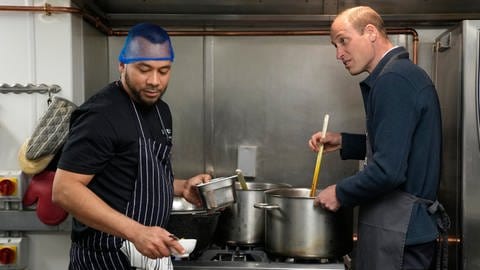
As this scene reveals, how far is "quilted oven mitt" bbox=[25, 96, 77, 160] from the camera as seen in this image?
1.44 m

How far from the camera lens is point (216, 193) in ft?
4.60

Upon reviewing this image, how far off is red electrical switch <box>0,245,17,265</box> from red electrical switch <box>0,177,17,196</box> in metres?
0.19

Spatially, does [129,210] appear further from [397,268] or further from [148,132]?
[397,268]

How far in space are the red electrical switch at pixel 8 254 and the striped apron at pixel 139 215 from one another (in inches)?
15.8

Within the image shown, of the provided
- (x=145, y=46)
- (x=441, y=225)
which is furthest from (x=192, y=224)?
(x=441, y=225)

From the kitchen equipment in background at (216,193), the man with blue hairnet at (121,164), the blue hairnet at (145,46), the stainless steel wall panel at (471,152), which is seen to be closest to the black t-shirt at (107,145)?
the man with blue hairnet at (121,164)

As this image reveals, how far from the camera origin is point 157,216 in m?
1.22

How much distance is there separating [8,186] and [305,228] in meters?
0.94

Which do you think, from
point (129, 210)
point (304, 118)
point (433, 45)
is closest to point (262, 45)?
point (304, 118)

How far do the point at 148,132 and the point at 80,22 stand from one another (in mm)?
673

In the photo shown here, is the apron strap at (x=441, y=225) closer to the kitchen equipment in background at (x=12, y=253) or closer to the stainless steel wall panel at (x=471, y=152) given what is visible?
the stainless steel wall panel at (x=471, y=152)

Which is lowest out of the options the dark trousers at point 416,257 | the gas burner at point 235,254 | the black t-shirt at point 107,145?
the gas burner at point 235,254

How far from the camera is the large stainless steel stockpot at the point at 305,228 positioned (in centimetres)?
143

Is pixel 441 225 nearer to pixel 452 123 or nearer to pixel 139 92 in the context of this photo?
pixel 452 123
